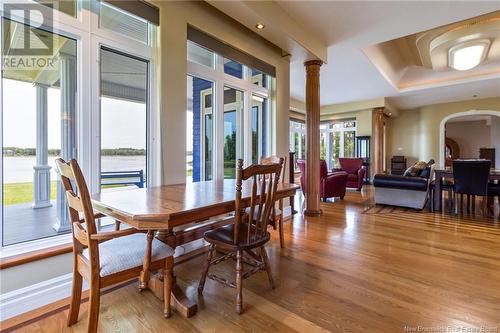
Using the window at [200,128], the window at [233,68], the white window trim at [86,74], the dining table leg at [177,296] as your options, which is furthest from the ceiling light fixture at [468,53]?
the dining table leg at [177,296]

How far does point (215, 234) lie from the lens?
6.26ft

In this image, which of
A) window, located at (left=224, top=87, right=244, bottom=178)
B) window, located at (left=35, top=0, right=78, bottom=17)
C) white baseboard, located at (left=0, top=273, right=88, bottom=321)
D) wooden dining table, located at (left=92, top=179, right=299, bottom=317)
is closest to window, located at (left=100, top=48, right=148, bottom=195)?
window, located at (left=35, top=0, right=78, bottom=17)

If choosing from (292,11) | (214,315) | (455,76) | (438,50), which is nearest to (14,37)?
(214,315)

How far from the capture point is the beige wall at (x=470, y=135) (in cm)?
1141

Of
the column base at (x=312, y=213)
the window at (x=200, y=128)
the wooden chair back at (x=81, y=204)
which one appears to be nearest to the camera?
the wooden chair back at (x=81, y=204)

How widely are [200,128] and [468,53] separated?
15.5ft

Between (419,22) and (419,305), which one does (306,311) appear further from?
(419,22)

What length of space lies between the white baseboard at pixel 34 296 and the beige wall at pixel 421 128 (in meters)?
10.2

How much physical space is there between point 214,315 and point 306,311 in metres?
0.62

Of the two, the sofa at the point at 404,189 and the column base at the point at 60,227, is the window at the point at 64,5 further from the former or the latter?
the sofa at the point at 404,189

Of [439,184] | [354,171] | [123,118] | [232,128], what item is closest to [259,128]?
[232,128]

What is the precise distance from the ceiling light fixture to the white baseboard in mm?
6175

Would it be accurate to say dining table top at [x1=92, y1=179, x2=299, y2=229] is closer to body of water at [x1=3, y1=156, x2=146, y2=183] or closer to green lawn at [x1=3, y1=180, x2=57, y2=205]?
body of water at [x1=3, y1=156, x2=146, y2=183]

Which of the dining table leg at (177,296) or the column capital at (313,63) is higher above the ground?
the column capital at (313,63)
